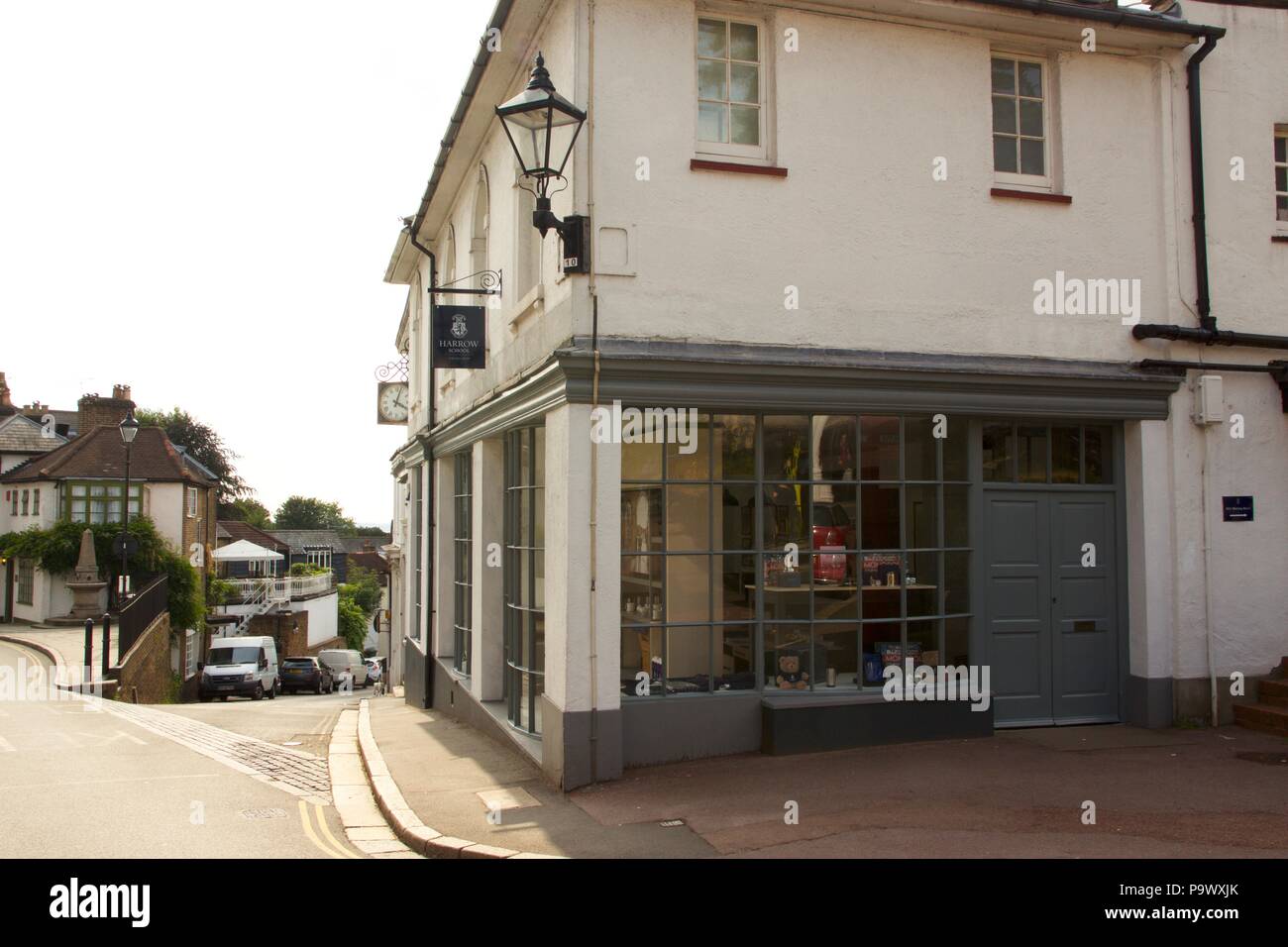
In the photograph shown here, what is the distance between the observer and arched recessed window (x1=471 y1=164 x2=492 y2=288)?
1234 centimetres

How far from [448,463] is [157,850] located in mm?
8207

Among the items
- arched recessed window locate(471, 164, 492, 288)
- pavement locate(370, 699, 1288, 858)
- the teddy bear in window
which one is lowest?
pavement locate(370, 699, 1288, 858)

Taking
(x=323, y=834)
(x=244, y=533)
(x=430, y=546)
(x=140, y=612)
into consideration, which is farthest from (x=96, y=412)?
(x=323, y=834)

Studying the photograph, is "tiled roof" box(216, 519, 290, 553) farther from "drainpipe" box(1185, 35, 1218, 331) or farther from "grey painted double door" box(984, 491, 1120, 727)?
"drainpipe" box(1185, 35, 1218, 331)

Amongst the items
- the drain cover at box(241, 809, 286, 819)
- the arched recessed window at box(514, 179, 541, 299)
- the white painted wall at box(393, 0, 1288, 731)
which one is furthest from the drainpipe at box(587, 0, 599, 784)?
the drain cover at box(241, 809, 286, 819)

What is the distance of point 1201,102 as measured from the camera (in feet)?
32.0

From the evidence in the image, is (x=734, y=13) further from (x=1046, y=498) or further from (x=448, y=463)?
(x=448, y=463)

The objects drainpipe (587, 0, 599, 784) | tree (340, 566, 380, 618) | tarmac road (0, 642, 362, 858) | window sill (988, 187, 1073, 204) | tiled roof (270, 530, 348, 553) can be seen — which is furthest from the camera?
tiled roof (270, 530, 348, 553)

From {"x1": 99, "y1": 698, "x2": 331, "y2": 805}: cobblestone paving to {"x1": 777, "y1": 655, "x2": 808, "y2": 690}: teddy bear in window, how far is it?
13.4ft

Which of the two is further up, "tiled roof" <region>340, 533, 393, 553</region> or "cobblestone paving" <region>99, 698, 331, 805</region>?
"tiled roof" <region>340, 533, 393, 553</region>

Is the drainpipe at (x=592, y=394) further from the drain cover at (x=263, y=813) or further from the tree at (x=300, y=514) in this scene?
the tree at (x=300, y=514)

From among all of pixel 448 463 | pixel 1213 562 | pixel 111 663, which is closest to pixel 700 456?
pixel 1213 562

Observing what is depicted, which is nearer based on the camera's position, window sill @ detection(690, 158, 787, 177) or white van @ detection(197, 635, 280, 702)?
window sill @ detection(690, 158, 787, 177)

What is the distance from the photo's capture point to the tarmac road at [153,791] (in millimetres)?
7461
